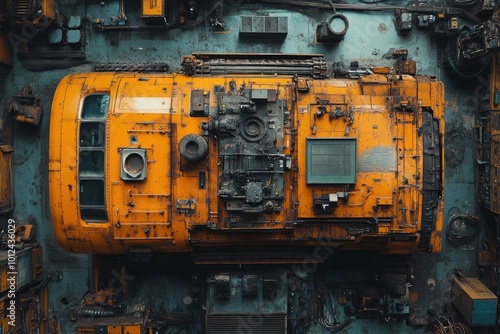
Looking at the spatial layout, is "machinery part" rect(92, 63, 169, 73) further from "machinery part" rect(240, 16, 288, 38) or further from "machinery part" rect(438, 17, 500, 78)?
"machinery part" rect(438, 17, 500, 78)

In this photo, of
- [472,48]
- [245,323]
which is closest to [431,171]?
[472,48]

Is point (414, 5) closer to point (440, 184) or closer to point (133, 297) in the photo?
point (440, 184)

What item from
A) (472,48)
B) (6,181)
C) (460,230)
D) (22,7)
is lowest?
(460,230)

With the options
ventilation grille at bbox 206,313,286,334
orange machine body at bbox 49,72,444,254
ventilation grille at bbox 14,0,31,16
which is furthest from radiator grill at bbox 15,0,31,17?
ventilation grille at bbox 206,313,286,334

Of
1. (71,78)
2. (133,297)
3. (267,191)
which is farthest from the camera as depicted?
(133,297)

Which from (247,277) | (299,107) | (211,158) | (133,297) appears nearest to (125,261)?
(133,297)

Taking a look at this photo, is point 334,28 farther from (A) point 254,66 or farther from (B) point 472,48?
(B) point 472,48

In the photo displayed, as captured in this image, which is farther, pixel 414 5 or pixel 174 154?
pixel 414 5
